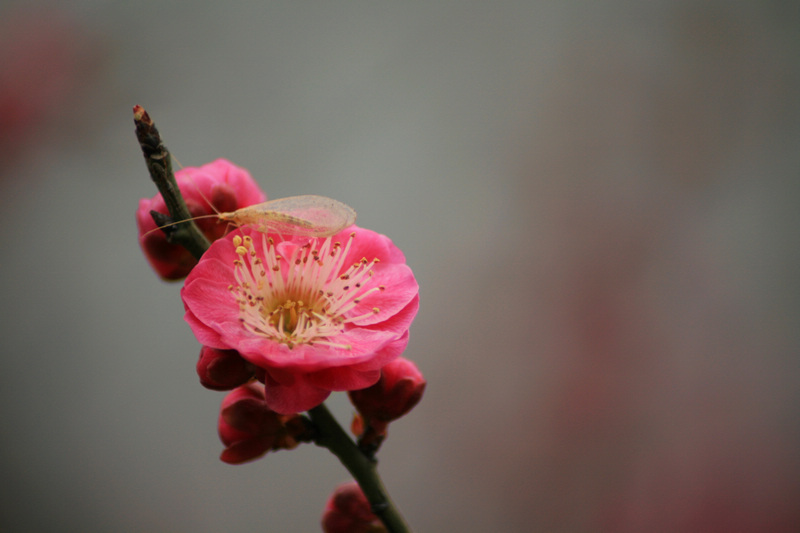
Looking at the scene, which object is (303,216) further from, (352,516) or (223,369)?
(352,516)

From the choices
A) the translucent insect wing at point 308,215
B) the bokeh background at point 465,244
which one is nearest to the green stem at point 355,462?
the translucent insect wing at point 308,215

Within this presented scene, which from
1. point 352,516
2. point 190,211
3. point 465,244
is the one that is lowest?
point 352,516

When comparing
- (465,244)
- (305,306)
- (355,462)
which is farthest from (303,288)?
(465,244)

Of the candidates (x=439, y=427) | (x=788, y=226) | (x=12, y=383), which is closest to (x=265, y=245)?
(x=439, y=427)

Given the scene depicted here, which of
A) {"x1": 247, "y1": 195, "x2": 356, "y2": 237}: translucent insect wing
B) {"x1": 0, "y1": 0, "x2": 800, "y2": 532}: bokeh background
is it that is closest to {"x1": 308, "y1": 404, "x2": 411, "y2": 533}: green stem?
{"x1": 247, "y1": 195, "x2": 356, "y2": 237}: translucent insect wing

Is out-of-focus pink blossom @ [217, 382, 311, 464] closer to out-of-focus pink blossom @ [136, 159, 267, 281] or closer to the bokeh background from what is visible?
out-of-focus pink blossom @ [136, 159, 267, 281]

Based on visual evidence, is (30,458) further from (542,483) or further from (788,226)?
(788,226)

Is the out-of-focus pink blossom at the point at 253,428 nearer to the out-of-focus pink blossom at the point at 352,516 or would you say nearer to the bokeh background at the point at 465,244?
the out-of-focus pink blossom at the point at 352,516

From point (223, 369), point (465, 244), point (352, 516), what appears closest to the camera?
point (223, 369)
